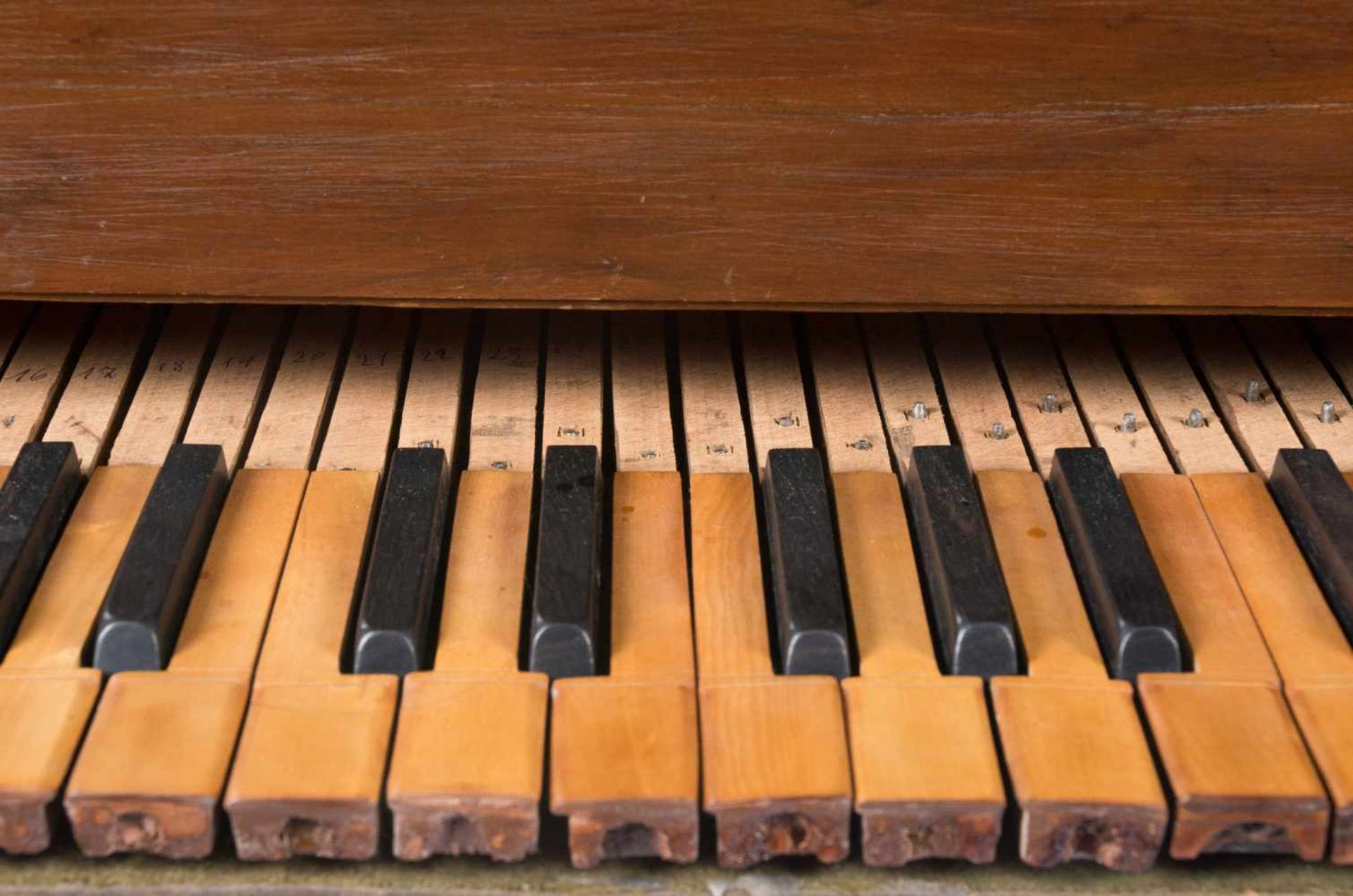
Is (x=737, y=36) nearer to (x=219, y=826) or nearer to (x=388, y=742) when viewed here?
(x=388, y=742)

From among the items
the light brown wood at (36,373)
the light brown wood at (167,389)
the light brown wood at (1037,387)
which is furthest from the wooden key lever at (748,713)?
the light brown wood at (36,373)

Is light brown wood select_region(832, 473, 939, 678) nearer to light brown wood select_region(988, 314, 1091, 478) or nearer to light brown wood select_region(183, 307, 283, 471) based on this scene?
light brown wood select_region(988, 314, 1091, 478)

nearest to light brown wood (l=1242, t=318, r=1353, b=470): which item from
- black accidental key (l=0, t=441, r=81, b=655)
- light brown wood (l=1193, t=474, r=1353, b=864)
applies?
light brown wood (l=1193, t=474, r=1353, b=864)

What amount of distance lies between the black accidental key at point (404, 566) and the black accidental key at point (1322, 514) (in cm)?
86

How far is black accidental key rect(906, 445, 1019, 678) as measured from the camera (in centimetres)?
135

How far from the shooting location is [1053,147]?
1.50 m

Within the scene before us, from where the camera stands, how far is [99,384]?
1799 millimetres

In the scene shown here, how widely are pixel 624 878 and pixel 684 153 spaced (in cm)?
70

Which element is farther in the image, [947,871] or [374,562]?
[374,562]

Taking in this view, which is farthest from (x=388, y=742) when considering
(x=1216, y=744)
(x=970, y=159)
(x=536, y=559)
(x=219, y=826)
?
(x=970, y=159)

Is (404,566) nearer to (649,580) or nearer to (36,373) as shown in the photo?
(649,580)

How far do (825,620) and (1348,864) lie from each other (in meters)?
0.47

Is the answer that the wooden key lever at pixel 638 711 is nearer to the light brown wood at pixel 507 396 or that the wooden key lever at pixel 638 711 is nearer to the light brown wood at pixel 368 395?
the light brown wood at pixel 507 396

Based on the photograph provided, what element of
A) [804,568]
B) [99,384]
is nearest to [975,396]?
[804,568]
